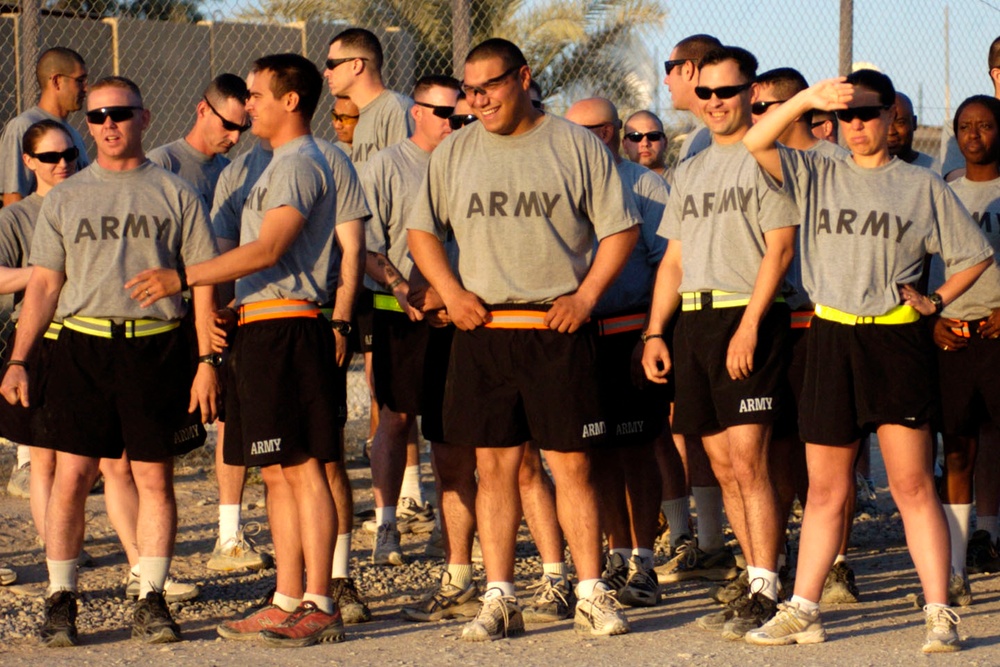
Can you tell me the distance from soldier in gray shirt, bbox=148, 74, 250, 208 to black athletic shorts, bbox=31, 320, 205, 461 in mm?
1731

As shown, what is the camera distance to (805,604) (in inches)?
217


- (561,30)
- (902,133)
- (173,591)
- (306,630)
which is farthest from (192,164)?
(561,30)

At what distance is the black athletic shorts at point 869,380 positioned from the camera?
549 cm

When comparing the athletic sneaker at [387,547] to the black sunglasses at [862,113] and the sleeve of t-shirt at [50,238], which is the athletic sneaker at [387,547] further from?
the black sunglasses at [862,113]

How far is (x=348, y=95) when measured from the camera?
8219mm

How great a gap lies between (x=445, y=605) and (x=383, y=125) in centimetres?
290

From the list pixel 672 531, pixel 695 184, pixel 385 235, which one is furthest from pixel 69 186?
pixel 672 531

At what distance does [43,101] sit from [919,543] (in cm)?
515

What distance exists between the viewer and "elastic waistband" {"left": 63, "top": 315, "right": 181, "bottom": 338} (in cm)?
585

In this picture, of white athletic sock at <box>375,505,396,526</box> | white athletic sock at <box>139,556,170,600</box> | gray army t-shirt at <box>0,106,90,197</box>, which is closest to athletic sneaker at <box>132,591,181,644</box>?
white athletic sock at <box>139,556,170,600</box>

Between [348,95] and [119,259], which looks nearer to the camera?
[119,259]

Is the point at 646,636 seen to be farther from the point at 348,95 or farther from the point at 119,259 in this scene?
the point at 348,95

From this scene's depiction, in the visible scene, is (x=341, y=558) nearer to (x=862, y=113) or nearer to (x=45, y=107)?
(x=862, y=113)

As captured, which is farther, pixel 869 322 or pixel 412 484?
pixel 412 484
